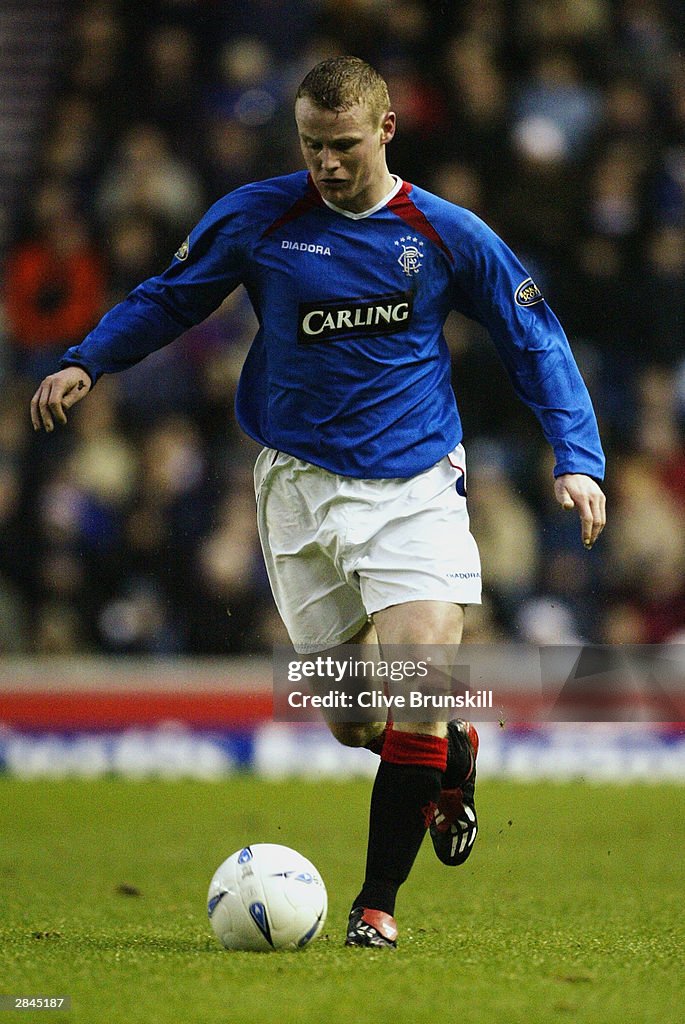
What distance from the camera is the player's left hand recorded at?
4191mm

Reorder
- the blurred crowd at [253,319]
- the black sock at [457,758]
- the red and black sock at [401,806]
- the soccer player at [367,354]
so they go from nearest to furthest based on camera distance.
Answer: the red and black sock at [401,806]
the soccer player at [367,354]
the black sock at [457,758]
the blurred crowd at [253,319]

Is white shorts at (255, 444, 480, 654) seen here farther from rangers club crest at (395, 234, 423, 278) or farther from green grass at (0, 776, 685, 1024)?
green grass at (0, 776, 685, 1024)

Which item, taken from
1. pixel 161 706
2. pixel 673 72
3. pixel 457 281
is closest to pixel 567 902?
pixel 457 281

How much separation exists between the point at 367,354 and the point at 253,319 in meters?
5.76

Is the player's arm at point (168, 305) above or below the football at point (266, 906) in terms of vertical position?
above

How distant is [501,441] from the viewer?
9.28 meters

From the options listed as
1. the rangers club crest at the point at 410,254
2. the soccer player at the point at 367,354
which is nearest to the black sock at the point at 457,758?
the soccer player at the point at 367,354

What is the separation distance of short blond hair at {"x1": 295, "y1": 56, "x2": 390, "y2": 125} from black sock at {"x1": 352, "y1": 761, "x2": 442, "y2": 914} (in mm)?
1695

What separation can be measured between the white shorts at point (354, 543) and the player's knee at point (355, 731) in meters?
0.26

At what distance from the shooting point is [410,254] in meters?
4.34

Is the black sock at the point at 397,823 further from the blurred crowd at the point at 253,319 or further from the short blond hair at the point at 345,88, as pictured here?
the blurred crowd at the point at 253,319

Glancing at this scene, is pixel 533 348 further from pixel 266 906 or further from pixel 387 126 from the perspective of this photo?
pixel 266 906

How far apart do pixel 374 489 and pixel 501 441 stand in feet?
16.5

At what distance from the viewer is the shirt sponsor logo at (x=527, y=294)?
14.4 ft
